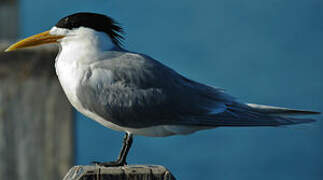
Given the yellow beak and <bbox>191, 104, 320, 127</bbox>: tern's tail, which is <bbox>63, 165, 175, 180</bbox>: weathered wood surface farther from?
the yellow beak

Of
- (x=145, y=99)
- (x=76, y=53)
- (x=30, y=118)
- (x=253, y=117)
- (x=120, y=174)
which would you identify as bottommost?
(x=30, y=118)

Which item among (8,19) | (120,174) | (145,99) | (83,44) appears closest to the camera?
(120,174)

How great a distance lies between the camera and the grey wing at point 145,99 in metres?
2.56

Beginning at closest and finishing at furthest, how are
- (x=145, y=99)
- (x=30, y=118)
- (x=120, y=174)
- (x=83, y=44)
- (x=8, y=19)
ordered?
(x=120, y=174), (x=145, y=99), (x=83, y=44), (x=30, y=118), (x=8, y=19)

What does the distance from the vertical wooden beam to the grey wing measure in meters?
4.31

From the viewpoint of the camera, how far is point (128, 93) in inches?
103

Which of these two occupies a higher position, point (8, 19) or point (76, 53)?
point (76, 53)

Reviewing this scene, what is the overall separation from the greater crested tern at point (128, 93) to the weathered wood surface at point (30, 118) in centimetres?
122

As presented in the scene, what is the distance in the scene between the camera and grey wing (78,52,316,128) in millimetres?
2562

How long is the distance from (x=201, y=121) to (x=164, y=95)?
24 cm

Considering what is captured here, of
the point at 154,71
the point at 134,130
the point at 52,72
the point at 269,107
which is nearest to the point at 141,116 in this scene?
the point at 134,130

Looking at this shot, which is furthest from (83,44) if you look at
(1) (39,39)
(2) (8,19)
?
(2) (8,19)

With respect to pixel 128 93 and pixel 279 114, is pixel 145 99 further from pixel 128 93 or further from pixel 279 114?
pixel 279 114

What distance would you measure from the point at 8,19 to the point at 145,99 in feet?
14.8
